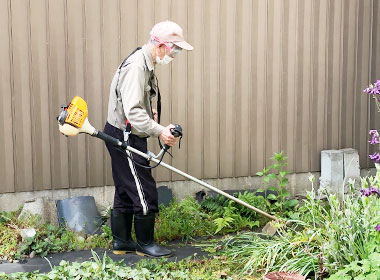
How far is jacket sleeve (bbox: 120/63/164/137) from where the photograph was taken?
5.12 metres

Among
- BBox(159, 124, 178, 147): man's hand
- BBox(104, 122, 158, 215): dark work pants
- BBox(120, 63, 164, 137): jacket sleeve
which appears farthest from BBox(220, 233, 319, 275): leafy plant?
BBox(120, 63, 164, 137): jacket sleeve

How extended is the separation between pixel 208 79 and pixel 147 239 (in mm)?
2208

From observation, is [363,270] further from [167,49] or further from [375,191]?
[167,49]

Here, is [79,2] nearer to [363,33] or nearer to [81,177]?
[81,177]

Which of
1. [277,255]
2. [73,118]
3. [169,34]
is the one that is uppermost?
[169,34]

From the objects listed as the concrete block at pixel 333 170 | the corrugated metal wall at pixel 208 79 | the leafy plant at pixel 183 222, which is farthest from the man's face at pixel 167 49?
the concrete block at pixel 333 170

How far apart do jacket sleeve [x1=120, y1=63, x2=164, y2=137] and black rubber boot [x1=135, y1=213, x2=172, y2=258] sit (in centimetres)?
82

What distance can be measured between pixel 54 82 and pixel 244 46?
2.25m

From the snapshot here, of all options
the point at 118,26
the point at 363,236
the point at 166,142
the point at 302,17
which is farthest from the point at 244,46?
the point at 363,236

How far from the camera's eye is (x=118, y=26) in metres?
6.50

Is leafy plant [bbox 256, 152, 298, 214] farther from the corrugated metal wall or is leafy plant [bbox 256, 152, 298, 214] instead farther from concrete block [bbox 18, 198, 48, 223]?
concrete block [bbox 18, 198, 48, 223]

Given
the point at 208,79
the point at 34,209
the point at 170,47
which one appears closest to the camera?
the point at 170,47

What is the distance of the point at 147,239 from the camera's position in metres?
5.58

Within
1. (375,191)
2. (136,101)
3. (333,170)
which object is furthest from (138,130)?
(333,170)
